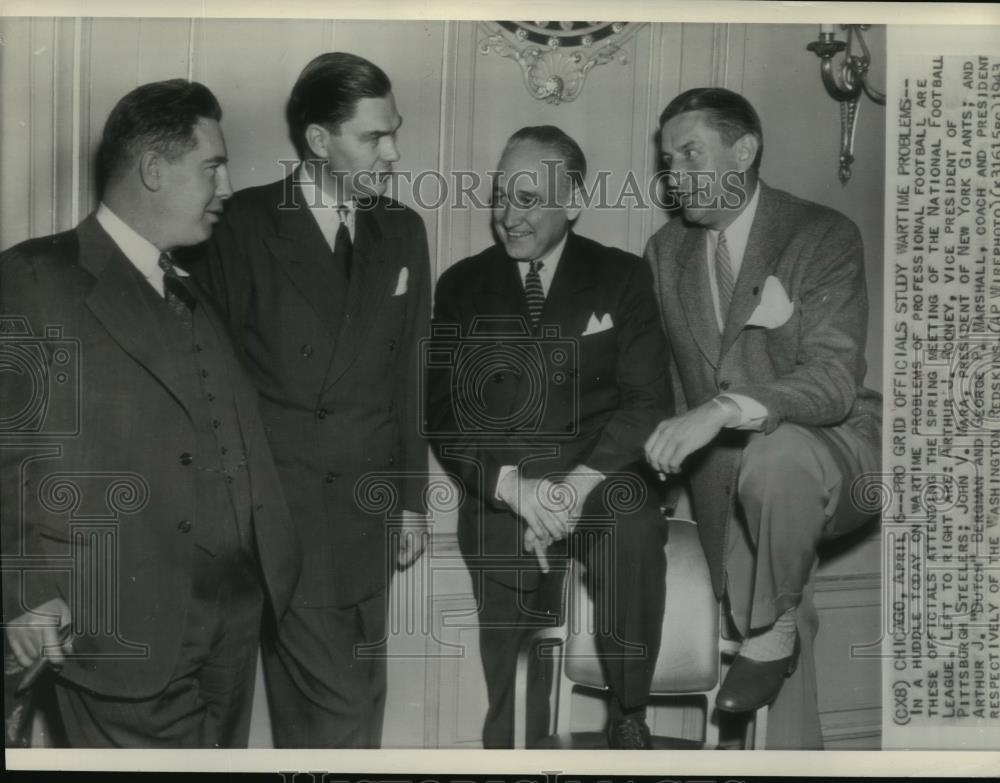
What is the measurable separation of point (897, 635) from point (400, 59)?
6.01ft

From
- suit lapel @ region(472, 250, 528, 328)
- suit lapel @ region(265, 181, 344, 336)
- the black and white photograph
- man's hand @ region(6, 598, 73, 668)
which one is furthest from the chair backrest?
man's hand @ region(6, 598, 73, 668)

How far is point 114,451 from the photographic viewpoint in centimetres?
329

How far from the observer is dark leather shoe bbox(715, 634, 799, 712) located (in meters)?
3.33

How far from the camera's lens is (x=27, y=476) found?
3316mm

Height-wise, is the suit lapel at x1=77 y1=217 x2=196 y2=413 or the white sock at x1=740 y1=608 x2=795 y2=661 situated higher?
the suit lapel at x1=77 y1=217 x2=196 y2=413

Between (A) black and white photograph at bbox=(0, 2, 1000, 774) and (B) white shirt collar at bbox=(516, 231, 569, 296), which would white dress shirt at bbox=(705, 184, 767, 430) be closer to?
(A) black and white photograph at bbox=(0, 2, 1000, 774)

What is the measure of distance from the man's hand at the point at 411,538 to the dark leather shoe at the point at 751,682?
799mm

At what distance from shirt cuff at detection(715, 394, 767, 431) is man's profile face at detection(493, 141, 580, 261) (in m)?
0.60

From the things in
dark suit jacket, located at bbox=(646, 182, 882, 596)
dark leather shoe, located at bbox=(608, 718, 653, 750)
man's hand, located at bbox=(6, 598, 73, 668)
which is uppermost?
dark suit jacket, located at bbox=(646, 182, 882, 596)

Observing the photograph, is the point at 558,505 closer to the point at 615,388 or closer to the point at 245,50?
the point at 615,388

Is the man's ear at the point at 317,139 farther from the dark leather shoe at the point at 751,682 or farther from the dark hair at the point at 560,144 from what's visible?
the dark leather shoe at the point at 751,682

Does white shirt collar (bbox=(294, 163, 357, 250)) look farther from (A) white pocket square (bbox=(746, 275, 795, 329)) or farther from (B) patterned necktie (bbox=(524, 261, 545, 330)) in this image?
(A) white pocket square (bbox=(746, 275, 795, 329))

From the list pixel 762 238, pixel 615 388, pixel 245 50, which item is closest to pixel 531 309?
pixel 615 388

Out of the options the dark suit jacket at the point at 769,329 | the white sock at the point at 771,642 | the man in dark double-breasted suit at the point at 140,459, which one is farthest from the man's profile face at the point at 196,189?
the white sock at the point at 771,642
